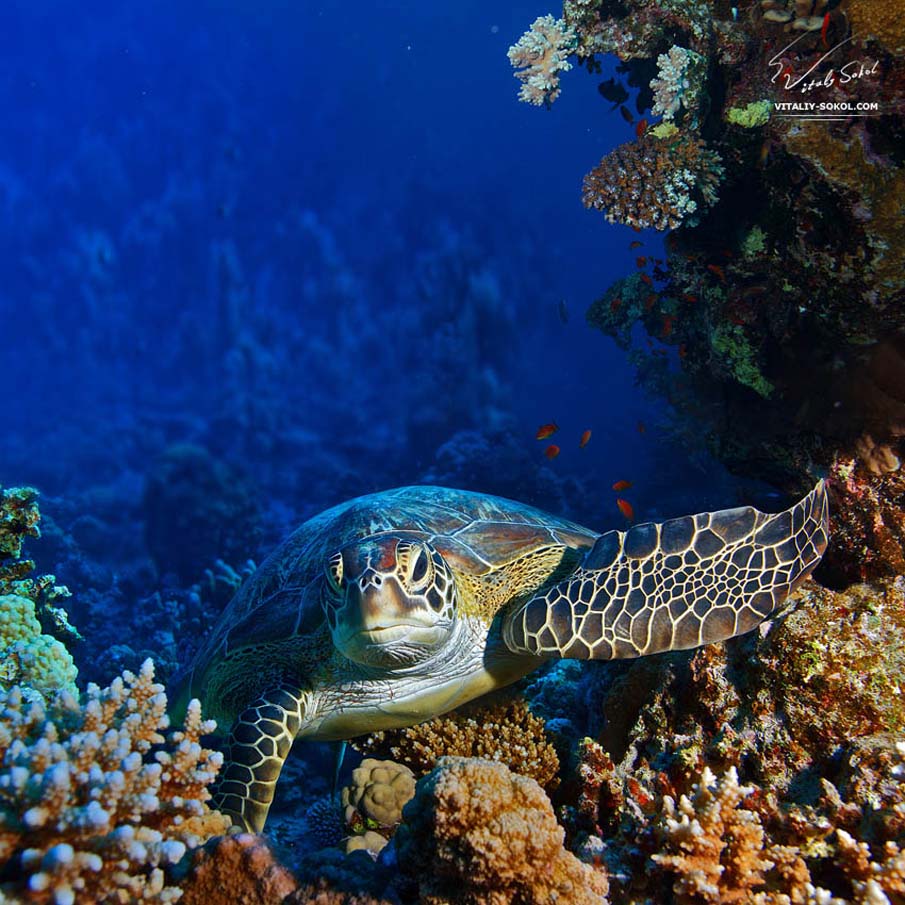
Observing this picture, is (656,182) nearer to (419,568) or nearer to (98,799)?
(419,568)

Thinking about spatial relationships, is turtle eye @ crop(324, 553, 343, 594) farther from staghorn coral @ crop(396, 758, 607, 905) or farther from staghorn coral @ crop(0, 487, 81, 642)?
staghorn coral @ crop(0, 487, 81, 642)

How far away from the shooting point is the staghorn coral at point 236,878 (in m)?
1.57

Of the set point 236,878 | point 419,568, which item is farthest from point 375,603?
point 236,878

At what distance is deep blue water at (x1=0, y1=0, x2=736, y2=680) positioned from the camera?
17.1m

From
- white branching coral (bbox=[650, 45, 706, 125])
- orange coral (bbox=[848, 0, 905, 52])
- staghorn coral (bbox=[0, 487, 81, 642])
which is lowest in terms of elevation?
staghorn coral (bbox=[0, 487, 81, 642])

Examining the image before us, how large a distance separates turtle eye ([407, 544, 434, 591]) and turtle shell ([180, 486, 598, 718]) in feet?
1.78

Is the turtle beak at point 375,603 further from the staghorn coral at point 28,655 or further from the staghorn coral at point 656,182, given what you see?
the staghorn coral at point 656,182

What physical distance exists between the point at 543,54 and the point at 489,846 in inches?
235

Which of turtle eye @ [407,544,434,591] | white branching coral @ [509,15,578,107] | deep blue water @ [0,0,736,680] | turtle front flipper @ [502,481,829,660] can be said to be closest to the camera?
turtle front flipper @ [502,481,829,660]

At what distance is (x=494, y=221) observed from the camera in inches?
1911

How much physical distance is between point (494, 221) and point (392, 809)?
2013 inches

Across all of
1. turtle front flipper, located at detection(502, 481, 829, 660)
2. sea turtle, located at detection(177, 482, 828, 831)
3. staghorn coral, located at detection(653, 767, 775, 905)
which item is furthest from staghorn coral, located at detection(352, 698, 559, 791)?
staghorn coral, located at detection(653, 767, 775, 905)

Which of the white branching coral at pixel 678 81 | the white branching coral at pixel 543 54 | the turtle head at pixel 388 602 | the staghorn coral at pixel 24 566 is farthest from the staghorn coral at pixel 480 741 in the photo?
the white branching coral at pixel 543 54

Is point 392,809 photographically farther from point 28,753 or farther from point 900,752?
point 900,752
